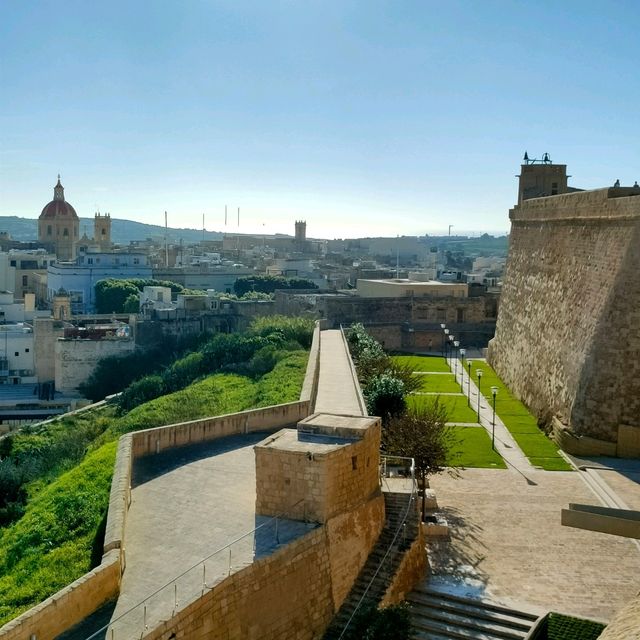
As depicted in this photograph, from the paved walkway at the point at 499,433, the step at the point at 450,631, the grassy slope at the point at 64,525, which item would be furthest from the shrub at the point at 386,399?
the step at the point at 450,631

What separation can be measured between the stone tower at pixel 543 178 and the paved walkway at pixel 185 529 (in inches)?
990

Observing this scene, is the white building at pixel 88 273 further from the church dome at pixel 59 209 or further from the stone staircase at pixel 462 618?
the stone staircase at pixel 462 618

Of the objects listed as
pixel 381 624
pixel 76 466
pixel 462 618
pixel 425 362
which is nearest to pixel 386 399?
pixel 76 466

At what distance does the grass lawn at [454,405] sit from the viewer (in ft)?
67.0

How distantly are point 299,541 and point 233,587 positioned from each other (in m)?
1.10

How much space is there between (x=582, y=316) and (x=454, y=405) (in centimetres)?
475

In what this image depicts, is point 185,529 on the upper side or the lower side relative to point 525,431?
upper

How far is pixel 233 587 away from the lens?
7.62 metres

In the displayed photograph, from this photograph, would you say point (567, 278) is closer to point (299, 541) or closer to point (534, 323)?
point (534, 323)

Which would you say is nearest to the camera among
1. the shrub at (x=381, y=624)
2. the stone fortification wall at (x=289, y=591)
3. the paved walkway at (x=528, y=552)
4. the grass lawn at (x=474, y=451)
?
the stone fortification wall at (x=289, y=591)

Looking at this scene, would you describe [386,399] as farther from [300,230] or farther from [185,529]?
[300,230]

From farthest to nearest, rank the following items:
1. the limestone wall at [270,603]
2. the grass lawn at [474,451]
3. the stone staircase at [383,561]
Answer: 1. the grass lawn at [474,451]
2. the stone staircase at [383,561]
3. the limestone wall at [270,603]

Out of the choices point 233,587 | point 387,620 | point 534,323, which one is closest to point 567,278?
point 534,323

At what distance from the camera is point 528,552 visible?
11.8m
